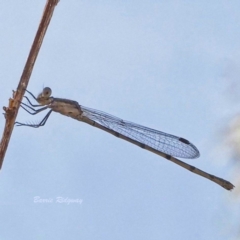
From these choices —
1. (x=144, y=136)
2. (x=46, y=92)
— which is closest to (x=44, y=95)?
(x=46, y=92)

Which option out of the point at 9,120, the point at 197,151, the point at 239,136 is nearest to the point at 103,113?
the point at 197,151

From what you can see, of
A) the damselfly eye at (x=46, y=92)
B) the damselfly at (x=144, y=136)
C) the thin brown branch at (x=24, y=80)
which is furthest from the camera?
the damselfly at (x=144, y=136)

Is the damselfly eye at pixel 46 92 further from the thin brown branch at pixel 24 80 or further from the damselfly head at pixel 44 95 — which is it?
the thin brown branch at pixel 24 80

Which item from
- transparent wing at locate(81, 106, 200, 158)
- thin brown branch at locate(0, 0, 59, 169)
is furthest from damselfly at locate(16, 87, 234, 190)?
thin brown branch at locate(0, 0, 59, 169)

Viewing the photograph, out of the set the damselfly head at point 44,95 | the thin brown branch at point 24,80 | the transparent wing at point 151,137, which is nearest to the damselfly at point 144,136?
the transparent wing at point 151,137

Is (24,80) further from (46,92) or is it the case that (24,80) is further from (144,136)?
(144,136)
